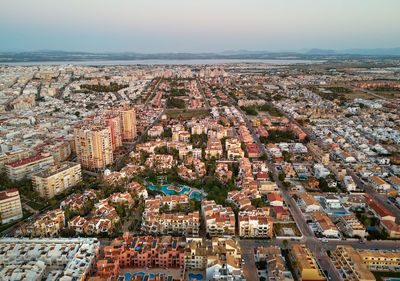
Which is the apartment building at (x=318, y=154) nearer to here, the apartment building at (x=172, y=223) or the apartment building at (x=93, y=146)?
the apartment building at (x=172, y=223)

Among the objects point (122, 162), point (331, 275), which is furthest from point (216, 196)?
point (122, 162)

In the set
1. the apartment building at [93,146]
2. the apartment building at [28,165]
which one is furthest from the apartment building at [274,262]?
the apartment building at [28,165]

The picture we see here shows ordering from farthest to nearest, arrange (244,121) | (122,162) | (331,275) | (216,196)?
(244,121) → (122,162) → (216,196) → (331,275)

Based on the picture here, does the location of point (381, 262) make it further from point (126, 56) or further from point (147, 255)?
point (126, 56)

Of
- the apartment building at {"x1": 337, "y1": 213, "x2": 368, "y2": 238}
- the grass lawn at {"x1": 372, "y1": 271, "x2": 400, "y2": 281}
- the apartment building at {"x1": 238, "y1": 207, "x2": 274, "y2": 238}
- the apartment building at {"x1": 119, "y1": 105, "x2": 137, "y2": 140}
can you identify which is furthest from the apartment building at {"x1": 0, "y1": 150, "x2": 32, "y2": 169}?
the grass lawn at {"x1": 372, "y1": 271, "x2": 400, "y2": 281}

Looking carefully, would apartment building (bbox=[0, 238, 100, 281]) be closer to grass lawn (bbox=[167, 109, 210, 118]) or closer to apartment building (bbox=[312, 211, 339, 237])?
apartment building (bbox=[312, 211, 339, 237])

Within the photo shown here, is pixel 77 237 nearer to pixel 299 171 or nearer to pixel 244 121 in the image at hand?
pixel 299 171
